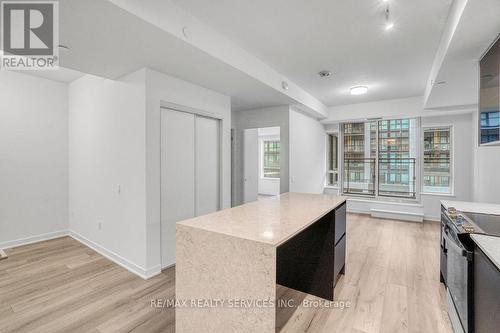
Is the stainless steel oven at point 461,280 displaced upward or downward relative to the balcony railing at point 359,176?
downward

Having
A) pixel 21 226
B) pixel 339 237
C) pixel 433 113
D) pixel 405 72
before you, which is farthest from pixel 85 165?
pixel 433 113

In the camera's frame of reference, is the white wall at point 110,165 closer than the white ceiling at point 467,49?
No

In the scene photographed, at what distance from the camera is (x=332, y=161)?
704 centimetres

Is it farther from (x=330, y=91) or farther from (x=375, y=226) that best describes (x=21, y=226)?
(x=375, y=226)

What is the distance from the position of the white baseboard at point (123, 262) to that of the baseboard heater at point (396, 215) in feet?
16.9

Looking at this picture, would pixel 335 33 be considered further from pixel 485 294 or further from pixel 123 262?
pixel 123 262

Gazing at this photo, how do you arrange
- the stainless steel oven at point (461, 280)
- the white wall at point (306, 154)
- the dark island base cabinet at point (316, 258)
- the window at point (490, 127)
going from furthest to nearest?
1. the white wall at point (306, 154)
2. the dark island base cabinet at point (316, 258)
3. the window at point (490, 127)
4. the stainless steel oven at point (461, 280)

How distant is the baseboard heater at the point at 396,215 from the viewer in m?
5.40

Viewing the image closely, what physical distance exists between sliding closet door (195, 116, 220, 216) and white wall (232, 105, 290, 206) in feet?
4.73

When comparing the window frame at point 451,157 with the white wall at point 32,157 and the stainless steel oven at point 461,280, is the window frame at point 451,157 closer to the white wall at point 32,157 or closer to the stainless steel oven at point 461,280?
the stainless steel oven at point 461,280

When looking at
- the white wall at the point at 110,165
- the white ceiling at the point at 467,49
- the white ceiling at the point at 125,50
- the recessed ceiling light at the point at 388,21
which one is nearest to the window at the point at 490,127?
the white ceiling at the point at 467,49

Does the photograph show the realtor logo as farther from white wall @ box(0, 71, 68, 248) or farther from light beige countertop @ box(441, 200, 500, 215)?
light beige countertop @ box(441, 200, 500, 215)

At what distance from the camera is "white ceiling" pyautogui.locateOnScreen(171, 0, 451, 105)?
214cm

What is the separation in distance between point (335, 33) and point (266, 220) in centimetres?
219
